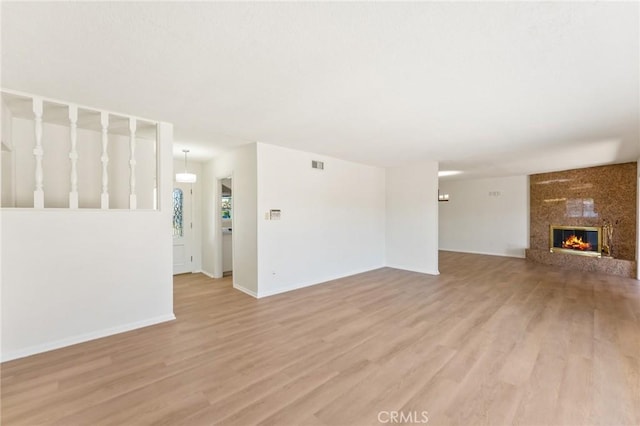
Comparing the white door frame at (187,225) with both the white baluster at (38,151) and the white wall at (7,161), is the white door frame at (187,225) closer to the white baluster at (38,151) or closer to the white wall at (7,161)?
the white wall at (7,161)

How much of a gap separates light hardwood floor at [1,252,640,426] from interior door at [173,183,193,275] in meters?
2.23

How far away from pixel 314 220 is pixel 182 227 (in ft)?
10.2

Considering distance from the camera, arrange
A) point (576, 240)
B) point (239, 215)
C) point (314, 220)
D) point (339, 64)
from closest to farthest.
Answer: point (339, 64), point (239, 215), point (314, 220), point (576, 240)

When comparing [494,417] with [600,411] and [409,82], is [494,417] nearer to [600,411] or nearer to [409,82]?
[600,411]

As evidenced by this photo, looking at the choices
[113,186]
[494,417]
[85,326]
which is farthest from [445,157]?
[85,326]

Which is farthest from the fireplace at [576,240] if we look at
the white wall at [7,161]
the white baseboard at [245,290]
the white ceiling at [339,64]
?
the white wall at [7,161]

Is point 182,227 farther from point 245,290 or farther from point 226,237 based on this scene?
point 245,290

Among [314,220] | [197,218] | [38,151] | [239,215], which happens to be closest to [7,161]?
[38,151]

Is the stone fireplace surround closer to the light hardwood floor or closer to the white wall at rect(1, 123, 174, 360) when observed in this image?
the light hardwood floor

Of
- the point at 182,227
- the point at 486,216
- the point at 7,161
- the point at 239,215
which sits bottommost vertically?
the point at 182,227

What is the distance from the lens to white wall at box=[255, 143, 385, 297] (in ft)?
15.2

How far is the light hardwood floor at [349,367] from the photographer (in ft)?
6.27

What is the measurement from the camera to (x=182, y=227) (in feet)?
20.2

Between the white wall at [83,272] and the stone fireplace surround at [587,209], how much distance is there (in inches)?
352
